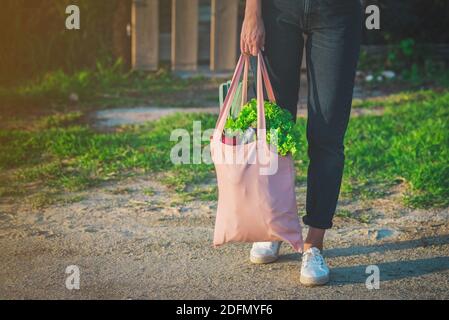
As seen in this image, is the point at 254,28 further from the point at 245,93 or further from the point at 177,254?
the point at 177,254

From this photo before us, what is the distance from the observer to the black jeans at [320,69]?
11.1ft

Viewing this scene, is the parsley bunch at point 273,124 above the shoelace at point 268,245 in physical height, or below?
above

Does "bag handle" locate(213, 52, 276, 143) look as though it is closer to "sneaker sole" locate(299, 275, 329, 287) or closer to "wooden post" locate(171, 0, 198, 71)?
"sneaker sole" locate(299, 275, 329, 287)

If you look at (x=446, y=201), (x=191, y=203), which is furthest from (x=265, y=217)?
(x=446, y=201)

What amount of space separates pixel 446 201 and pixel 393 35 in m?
4.19

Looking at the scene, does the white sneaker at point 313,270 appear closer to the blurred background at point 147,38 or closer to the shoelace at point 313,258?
the shoelace at point 313,258

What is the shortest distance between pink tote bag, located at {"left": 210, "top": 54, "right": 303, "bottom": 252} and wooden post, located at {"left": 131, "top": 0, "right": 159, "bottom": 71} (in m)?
4.47

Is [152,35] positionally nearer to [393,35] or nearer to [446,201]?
[393,35]

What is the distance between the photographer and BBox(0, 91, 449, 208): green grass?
4891mm

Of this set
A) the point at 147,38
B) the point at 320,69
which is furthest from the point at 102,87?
the point at 320,69

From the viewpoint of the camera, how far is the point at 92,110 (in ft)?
22.3

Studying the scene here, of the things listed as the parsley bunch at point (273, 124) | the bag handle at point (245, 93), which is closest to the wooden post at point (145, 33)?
the bag handle at point (245, 93)

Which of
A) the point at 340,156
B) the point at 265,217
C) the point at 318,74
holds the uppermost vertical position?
the point at 318,74

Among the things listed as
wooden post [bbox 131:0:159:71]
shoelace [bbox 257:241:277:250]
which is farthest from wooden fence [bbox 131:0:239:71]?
shoelace [bbox 257:241:277:250]
